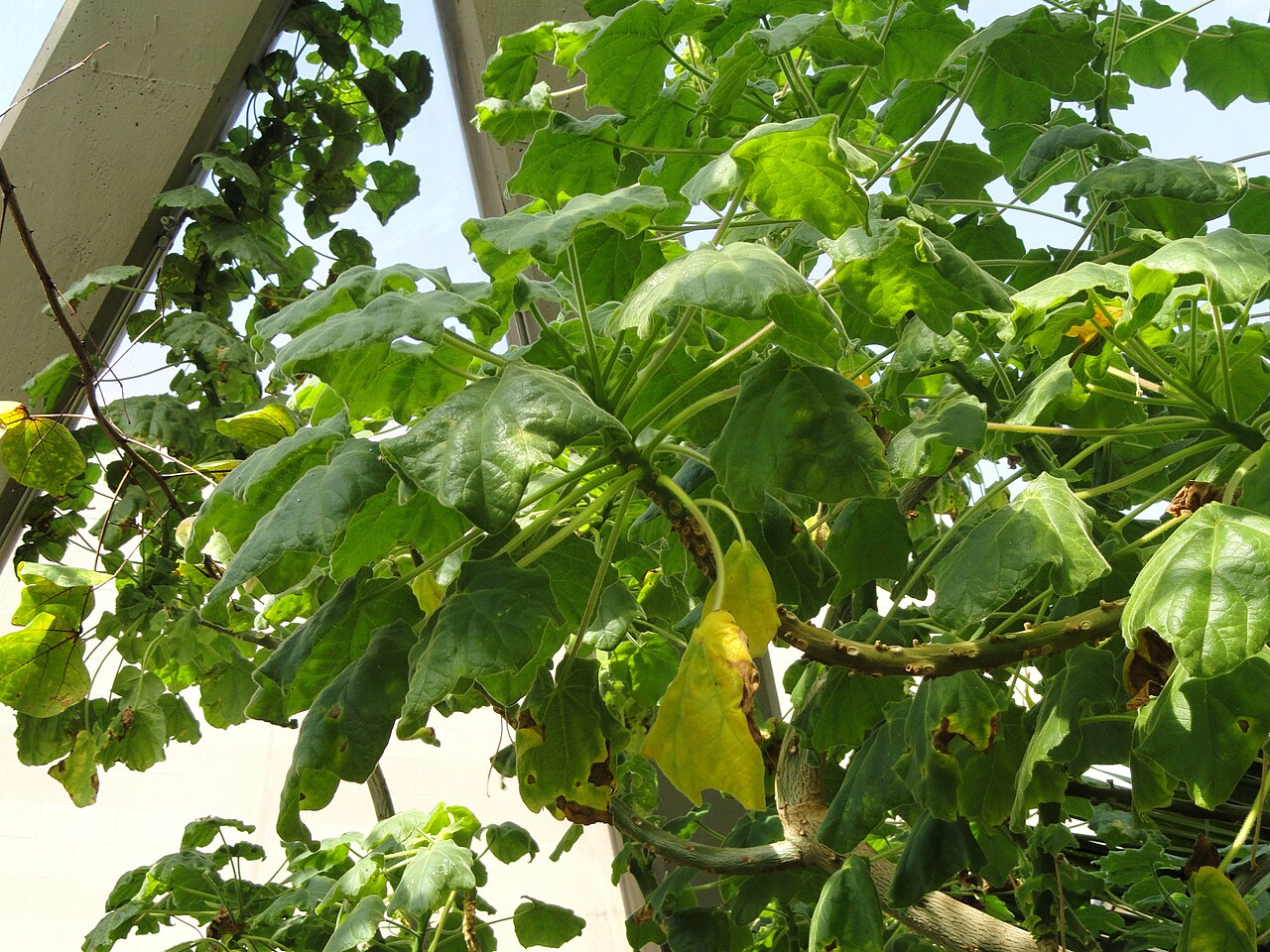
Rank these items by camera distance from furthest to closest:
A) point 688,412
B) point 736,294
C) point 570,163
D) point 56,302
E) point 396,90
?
point 396,90, point 56,302, point 570,163, point 688,412, point 736,294

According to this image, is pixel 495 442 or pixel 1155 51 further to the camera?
pixel 1155 51

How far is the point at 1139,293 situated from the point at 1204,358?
31 centimetres

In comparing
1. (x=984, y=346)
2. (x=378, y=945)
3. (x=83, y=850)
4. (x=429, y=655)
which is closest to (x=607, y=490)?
(x=429, y=655)

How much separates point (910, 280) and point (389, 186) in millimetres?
2068

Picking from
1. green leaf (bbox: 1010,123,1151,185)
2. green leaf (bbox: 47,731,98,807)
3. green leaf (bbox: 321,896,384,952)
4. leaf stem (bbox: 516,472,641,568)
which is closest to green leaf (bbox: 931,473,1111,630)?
leaf stem (bbox: 516,472,641,568)

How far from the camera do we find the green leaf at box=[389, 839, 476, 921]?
4.48 feet

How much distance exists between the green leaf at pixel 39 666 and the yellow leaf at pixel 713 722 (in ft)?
3.64

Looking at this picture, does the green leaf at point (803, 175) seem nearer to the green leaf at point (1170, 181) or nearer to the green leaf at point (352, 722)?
the green leaf at point (1170, 181)

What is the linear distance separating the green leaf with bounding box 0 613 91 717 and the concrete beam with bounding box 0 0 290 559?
0.98 metres

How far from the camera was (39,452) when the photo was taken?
5.17 ft

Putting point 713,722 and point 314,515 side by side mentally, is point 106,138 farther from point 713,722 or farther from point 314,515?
point 713,722

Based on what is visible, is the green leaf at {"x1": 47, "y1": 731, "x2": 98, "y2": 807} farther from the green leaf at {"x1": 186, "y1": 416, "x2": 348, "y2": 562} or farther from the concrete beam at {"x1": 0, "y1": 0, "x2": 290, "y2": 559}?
the green leaf at {"x1": 186, "y1": 416, "x2": 348, "y2": 562}

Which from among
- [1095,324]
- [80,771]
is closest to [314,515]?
[1095,324]

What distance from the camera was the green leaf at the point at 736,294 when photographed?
1.92 feet
